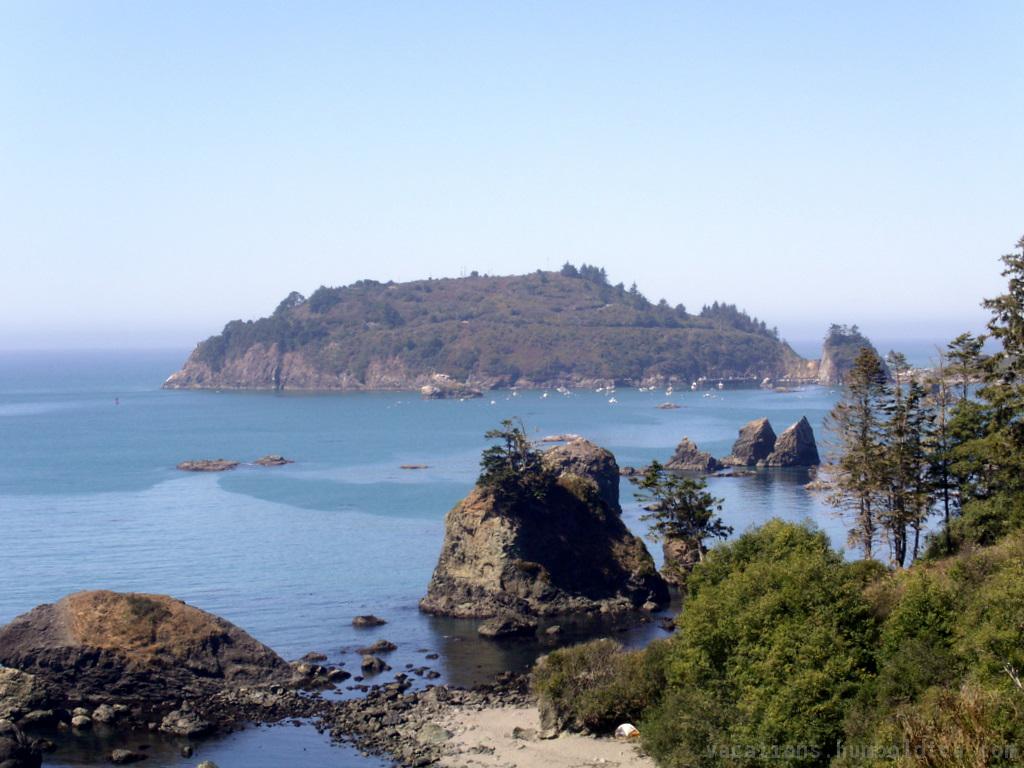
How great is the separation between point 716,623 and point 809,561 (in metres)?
3.79

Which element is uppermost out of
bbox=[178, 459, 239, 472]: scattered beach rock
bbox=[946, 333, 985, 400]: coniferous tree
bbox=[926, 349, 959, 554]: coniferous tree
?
bbox=[946, 333, 985, 400]: coniferous tree

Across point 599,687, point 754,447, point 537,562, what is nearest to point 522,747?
point 599,687

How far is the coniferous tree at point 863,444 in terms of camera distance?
53.9 m

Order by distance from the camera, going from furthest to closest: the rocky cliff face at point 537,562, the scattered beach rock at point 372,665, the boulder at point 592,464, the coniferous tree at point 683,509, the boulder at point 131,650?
the boulder at point 592,464, the rocky cliff face at point 537,562, the coniferous tree at point 683,509, the scattered beach rock at point 372,665, the boulder at point 131,650

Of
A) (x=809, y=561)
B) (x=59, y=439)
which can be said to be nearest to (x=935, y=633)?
(x=809, y=561)

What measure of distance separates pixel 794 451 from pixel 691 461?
10.5 meters

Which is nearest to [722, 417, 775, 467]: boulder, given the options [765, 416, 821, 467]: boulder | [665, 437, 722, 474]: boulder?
[765, 416, 821, 467]: boulder

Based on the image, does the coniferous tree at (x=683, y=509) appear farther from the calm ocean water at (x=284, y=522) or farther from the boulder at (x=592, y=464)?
the boulder at (x=592, y=464)

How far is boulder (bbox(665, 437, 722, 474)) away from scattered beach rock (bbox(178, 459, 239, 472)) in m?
45.7

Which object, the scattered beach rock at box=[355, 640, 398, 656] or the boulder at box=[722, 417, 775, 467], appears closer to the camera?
the scattered beach rock at box=[355, 640, 398, 656]

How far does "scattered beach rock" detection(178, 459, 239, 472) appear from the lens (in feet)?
420

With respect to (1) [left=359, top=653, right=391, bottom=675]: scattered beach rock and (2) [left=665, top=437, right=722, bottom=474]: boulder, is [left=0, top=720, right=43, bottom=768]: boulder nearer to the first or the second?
(1) [left=359, top=653, right=391, bottom=675]: scattered beach rock

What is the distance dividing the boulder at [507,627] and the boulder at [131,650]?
11.2 metres

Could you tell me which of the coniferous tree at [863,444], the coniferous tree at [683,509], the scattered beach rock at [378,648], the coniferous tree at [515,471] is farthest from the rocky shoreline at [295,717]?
the coniferous tree at [515,471]
